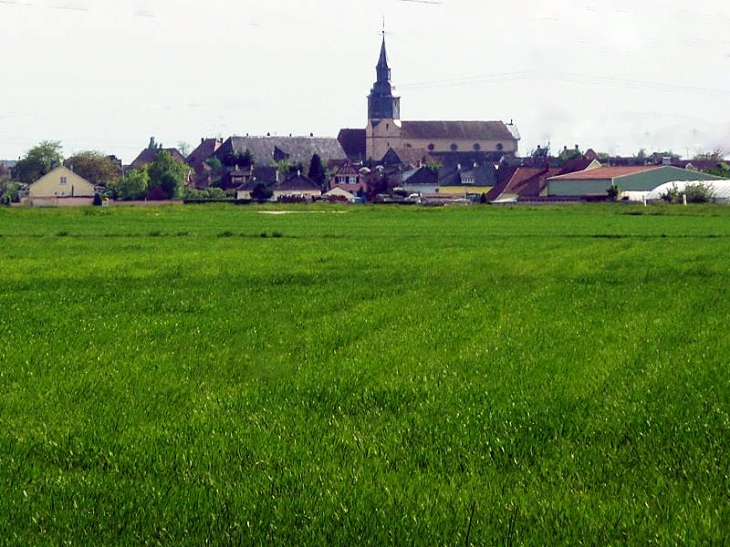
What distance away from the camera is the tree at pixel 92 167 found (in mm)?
158875

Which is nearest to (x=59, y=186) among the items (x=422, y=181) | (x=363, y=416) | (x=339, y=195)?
(x=339, y=195)

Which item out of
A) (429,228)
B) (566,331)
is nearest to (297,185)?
(429,228)

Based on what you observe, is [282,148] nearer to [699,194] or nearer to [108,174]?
[108,174]

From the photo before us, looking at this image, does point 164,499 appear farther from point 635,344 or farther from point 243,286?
point 243,286

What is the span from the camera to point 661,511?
620 centimetres

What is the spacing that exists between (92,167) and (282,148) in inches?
1490

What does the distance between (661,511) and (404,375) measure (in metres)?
4.03

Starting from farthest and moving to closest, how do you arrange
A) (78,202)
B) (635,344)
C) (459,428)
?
(78,202), (635,344), (459,428)

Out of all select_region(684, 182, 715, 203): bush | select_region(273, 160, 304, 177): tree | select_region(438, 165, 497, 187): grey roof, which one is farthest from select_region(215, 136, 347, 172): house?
select_region(684, 182, 715, 203): bush

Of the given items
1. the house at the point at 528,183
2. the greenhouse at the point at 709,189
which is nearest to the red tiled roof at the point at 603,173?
the house at the point at 528,183

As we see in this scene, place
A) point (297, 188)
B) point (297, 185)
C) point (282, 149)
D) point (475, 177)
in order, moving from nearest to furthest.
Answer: point (297, 188)
point (297, 185)
point (475, 177)
point (282, 149)

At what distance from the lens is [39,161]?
162 metres

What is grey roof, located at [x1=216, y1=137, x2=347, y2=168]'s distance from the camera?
185 meters

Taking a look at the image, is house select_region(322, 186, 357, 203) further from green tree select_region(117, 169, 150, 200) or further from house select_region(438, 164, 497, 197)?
green tree select_region(117, 169, 150, 200)
